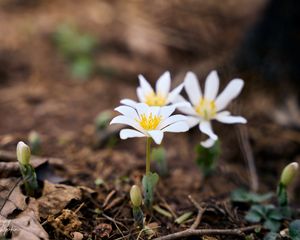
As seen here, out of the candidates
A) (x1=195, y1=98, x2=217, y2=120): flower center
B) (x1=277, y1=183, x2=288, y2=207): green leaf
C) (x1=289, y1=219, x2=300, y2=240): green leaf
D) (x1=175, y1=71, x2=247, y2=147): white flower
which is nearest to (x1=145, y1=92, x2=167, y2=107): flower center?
(x1=175, y1=71, x2=247, y2=147): white flower

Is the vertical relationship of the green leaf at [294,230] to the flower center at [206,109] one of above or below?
below

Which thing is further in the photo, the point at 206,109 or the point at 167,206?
the point at 206,109

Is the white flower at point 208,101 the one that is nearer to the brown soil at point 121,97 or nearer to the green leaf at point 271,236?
the brown soil at point 121,97

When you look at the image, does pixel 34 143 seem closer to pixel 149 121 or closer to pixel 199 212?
pixel 149 121

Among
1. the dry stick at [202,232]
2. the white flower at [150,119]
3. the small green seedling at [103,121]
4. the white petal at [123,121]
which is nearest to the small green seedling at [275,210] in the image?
the dry stick at [202,232]

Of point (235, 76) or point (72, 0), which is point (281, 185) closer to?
point (235, 76)

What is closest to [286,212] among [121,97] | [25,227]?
[25,227]

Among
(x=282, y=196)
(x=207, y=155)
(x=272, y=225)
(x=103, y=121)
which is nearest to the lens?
(x=272, y=225)
